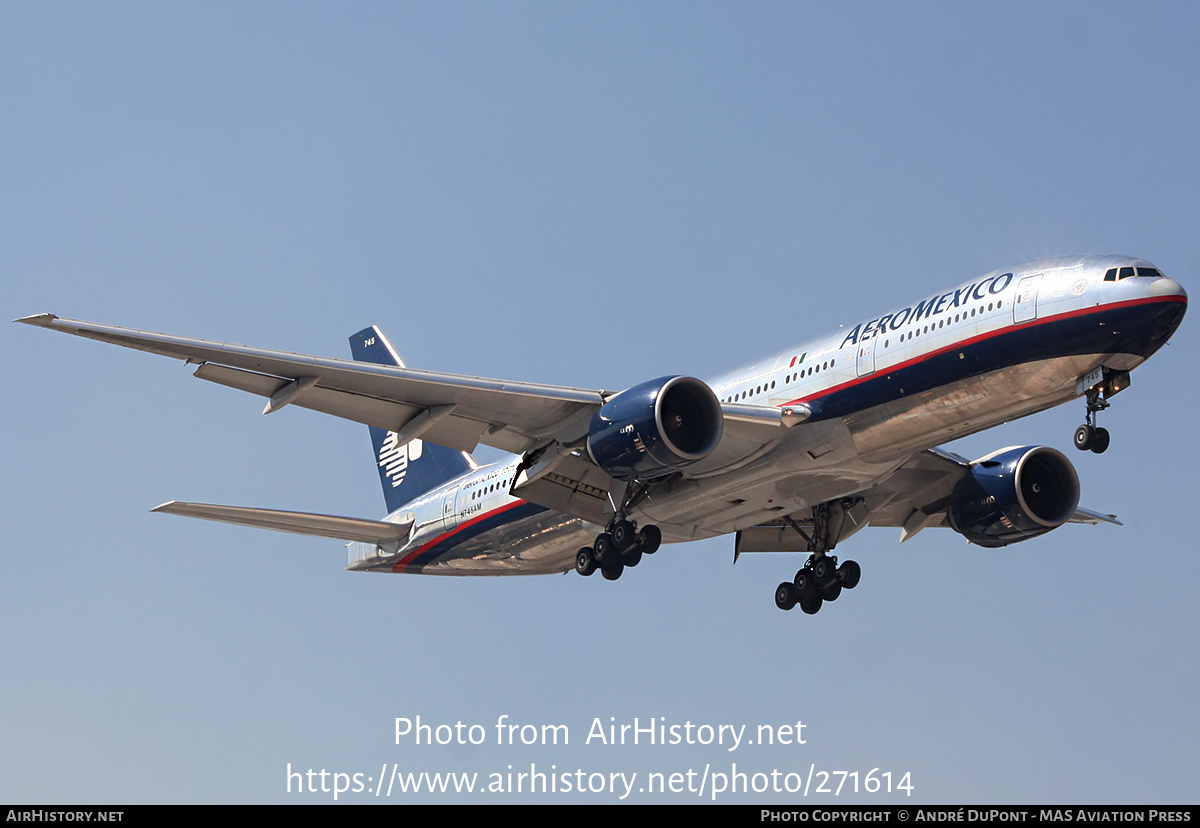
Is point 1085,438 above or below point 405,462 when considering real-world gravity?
below

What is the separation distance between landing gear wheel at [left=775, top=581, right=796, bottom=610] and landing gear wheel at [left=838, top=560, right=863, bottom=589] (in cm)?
117

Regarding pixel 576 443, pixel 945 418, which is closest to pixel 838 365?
pixel 945 418

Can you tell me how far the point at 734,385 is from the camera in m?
31.2

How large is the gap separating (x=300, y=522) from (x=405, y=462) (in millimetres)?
6721

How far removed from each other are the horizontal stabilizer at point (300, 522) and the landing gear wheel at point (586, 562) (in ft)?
19.3

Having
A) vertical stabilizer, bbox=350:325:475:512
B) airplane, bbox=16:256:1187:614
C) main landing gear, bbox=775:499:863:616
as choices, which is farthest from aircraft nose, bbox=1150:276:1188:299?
vertical stabilizer, bbox=350:325:475:512

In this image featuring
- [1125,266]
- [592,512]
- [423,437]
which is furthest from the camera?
[592,512]

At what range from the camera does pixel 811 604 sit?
113ft

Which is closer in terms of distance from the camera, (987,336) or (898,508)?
(987,336)

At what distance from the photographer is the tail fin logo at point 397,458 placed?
39.0 m

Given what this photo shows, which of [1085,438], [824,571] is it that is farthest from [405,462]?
[1085,438]

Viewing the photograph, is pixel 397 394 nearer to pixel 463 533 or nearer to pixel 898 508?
pixel 463 533

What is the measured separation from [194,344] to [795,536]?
15.2 m

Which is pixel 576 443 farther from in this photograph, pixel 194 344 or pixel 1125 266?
pixel 1125 266
